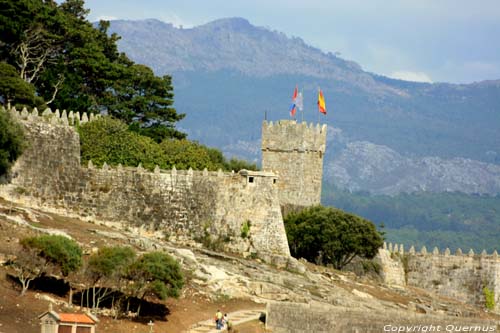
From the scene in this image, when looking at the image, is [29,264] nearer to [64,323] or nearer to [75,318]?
[75,318]

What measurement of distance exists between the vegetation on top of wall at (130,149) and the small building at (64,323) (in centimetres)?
2494

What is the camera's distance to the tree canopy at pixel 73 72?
243 feet

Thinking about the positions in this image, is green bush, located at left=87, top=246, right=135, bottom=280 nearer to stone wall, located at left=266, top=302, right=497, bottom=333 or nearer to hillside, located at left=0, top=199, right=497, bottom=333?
hillside, located at left=0, top=199, right=497, bottom=333

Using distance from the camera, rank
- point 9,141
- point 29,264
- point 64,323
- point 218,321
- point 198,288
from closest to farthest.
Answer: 1. point 64,323
2. point 29,264
3. point 218,321
4. point 198,288
5. point 9,141

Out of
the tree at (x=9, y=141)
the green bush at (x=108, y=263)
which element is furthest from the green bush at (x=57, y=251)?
the tree at (x=9, y=141)

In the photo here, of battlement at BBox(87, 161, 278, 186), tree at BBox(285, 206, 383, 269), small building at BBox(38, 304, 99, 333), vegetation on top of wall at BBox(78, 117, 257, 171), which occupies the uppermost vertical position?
vegetation on top of wall at BBox(78, 117, 257, 171)

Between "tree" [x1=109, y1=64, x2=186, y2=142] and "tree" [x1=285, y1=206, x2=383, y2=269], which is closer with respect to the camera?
"tree" [x1=285, y1=206, x2=383, y2=269]

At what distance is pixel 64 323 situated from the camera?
134ft

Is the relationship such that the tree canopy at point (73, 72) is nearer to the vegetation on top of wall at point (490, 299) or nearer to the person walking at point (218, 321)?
the vegetation on top of wall at point (490, 299)

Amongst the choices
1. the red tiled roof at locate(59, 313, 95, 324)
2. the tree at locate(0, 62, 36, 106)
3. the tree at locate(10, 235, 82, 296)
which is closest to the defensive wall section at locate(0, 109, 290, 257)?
the tree at locate(0, 62, 36, 106)

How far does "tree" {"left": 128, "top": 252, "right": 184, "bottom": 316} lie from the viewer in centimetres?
4803

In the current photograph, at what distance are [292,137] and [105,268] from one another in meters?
40.2

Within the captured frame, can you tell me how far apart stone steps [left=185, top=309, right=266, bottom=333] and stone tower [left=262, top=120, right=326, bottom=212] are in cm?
3123

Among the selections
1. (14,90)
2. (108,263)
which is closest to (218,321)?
(108,263)
